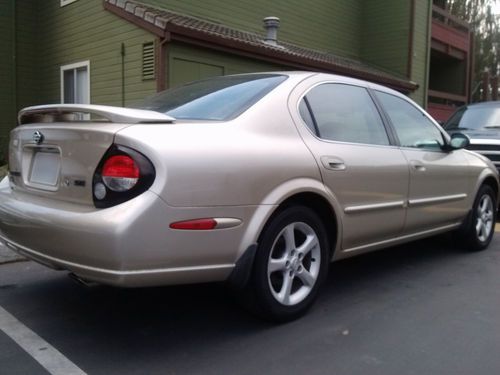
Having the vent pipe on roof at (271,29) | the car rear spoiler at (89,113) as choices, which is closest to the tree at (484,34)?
the vent pipe on roof at (271,29)

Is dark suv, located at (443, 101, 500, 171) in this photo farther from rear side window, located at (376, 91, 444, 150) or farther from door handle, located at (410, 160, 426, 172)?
door handle, located at (410, 160, 426, 172)

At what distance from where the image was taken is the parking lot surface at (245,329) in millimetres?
2891

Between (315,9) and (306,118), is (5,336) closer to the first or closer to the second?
(306,118)

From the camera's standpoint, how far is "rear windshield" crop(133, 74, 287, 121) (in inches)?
131

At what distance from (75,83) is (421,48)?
33.4 ft

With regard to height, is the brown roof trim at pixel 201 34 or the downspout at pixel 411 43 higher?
the downspout at pixel 411 43

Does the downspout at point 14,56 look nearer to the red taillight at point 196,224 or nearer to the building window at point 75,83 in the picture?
the building window at point 75,83

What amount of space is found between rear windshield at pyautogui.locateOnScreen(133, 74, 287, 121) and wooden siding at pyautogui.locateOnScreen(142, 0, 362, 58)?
703cm

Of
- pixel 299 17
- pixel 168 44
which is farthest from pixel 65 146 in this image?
A: pixel 299 17

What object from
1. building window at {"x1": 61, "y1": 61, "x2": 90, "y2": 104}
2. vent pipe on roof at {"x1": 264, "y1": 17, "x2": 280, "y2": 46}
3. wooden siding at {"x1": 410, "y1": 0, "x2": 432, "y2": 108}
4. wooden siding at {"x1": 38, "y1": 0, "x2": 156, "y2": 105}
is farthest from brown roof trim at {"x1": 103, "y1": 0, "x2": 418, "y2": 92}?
wooden siding at {"x1": 410, "y1": 0, "x2": 432, "y2": 108}

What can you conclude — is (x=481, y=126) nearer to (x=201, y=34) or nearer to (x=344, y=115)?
(x=201, y=34)

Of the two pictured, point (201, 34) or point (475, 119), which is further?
point (201, 34)

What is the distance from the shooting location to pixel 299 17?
1402 centimetres

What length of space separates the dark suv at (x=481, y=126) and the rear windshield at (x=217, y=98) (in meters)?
4.75
